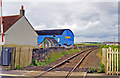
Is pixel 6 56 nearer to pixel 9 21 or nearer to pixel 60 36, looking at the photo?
pixel 9 21

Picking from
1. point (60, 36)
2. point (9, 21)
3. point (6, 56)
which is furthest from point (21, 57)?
point (60, 36)

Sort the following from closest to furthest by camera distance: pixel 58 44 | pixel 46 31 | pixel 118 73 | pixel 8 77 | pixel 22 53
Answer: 1. pixel 8 77
2. pixel 118 73
3. pixel 22 53
4. pixel 58 44
5. pixel 46 31

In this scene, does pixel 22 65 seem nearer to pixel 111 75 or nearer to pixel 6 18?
pixel 111 75

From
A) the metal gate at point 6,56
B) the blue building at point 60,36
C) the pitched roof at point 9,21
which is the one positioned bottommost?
the metal gate at point 6,56

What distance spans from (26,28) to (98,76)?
23860mm

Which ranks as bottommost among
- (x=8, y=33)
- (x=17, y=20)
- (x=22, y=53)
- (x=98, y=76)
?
(x=98, y=76)

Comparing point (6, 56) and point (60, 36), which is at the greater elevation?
point (60, 36)

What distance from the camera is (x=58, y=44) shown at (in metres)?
46.8

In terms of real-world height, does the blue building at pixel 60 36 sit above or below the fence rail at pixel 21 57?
above

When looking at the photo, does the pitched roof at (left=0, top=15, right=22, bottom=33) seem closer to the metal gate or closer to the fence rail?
the metal gate

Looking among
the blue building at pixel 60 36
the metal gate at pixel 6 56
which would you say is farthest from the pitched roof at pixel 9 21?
the blue building at pixel 60 36

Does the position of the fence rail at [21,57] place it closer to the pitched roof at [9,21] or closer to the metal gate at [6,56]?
the metal gate at [6,56]

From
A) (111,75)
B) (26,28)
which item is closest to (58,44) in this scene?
(26,28)

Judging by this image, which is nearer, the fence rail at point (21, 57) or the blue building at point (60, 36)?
the fence rail at point (21, 57)
